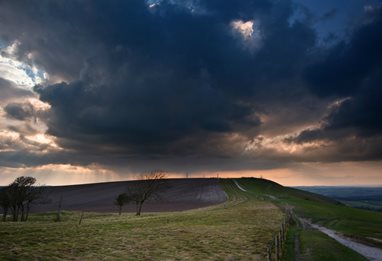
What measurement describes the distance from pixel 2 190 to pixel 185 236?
61043 mm

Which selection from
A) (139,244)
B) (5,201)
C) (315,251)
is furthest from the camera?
(5,201)

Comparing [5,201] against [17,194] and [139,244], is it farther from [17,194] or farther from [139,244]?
[139,244]

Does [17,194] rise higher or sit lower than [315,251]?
higher

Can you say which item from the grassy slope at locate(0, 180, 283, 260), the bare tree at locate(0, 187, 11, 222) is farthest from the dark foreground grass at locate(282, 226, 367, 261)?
the bare tree at locate(0, 187, 11, 222)

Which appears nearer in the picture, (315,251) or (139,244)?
(315,251)

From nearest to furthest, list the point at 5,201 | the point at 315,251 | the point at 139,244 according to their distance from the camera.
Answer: the point at 315,251, the point at 139,244, the point at 5,201

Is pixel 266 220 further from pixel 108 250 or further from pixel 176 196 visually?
pixel 176 196

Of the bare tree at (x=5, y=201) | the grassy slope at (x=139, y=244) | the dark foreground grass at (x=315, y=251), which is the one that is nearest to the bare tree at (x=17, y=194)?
the bare tree at (x=5, y=201)

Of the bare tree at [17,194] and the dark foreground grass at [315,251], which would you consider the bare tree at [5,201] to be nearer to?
the bare tree at [17,194]

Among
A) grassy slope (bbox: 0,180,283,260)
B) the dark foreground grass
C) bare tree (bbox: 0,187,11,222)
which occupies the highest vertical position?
bare tree (bbox: 0,187,11,222)

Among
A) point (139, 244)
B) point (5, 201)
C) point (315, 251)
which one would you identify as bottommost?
point (315, 251)

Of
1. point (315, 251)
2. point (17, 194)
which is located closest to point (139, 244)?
point (315, 251)

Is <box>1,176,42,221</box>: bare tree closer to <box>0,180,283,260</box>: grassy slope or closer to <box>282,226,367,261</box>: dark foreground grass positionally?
<box>0,180,283,260</box>: grassy slope

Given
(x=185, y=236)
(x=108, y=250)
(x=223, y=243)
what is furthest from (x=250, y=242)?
(x=108, y=250)
